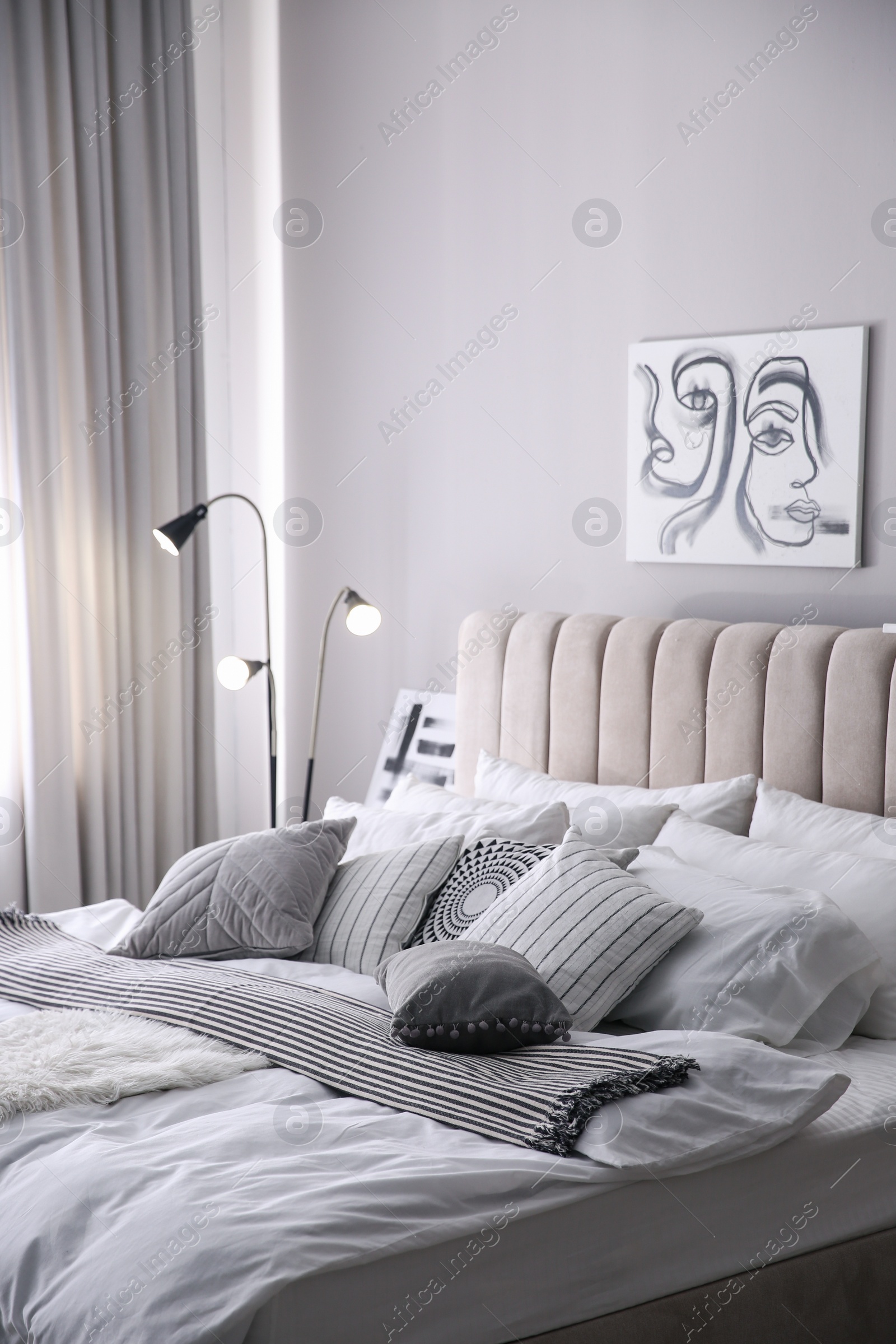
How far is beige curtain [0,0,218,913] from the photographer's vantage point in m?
3.59

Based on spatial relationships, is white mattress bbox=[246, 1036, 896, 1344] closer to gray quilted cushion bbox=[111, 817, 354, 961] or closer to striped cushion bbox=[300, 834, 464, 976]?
striped cushion bbox=[300, 834, 464, 976]

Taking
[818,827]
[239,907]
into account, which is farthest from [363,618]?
[818,827]

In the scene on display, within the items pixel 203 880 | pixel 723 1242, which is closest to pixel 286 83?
pixel 203 880

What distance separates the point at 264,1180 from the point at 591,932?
815mm

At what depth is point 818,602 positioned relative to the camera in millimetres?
2883

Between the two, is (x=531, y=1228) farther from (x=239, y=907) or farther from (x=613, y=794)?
(x=613, y=794)

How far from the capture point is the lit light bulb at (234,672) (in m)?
3.44

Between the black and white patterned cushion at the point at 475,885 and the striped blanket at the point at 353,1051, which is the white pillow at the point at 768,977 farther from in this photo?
the black and white patterned cushion at the point at 475,885

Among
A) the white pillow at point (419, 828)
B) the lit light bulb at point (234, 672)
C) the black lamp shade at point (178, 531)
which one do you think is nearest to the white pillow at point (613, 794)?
the white pillow at point (419, 828)

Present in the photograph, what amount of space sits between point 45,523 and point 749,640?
2170 millimetres

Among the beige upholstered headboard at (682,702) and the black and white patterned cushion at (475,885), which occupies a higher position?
the beige upholstered headboard at (682,702)

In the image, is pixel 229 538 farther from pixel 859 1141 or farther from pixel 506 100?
pixel 859 1141

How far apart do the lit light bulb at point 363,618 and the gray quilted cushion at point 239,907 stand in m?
0.86

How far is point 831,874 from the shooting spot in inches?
87.7
